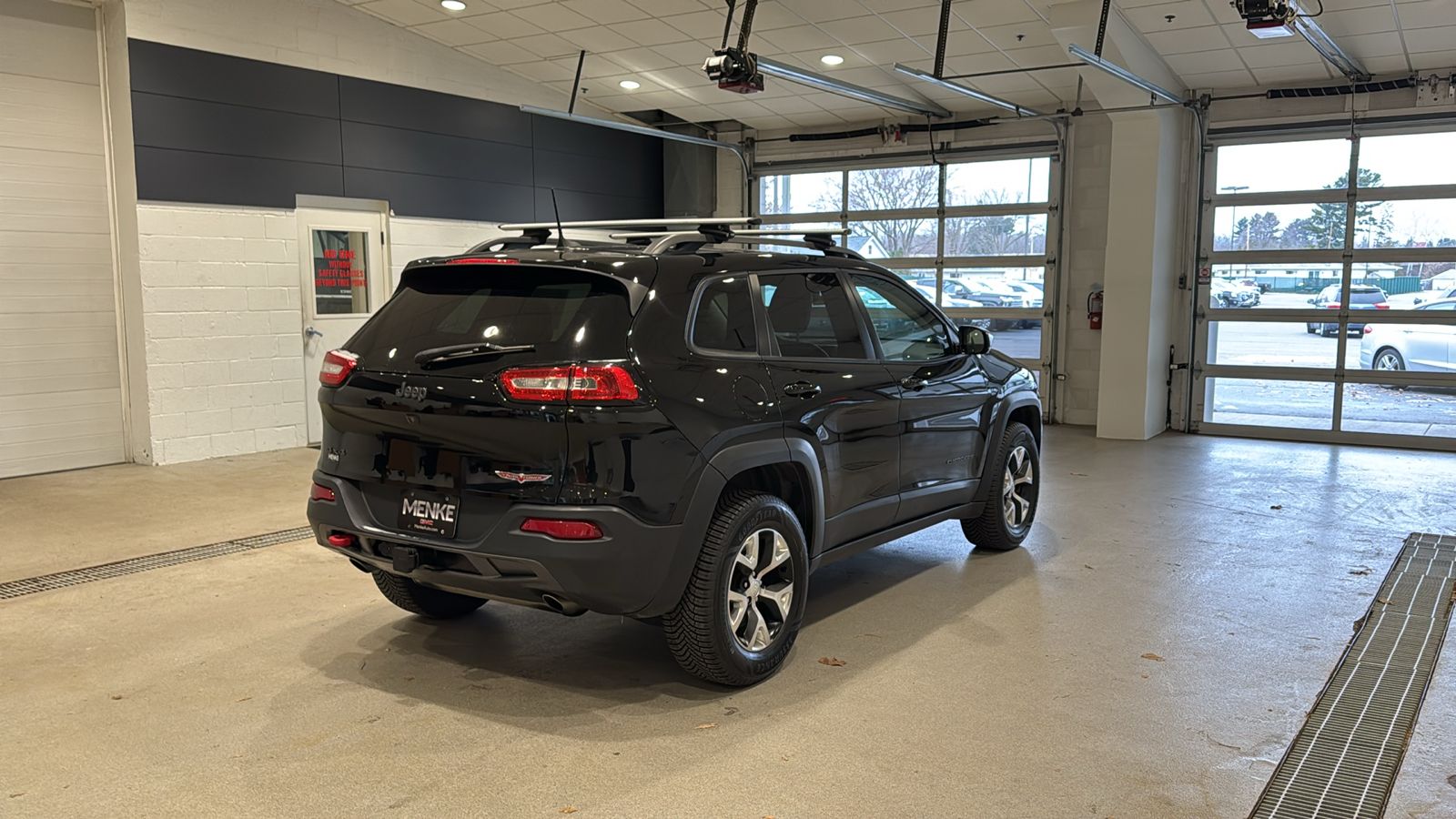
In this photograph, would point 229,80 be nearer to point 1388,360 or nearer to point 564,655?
point 564,655

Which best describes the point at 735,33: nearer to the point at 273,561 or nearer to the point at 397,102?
the point at 397,102

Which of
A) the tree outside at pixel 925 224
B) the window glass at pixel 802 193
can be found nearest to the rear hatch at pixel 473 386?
the tree outside at pixel 925 224

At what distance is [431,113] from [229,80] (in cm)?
189

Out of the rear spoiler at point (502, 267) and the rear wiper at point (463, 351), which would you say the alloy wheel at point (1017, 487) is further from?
the rear wiper at point (463, 351)

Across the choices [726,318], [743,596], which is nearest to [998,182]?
[726,318]

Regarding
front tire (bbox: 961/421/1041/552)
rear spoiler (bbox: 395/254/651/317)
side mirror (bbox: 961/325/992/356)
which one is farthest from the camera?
front tire (bbox: 961/421/1041/552)

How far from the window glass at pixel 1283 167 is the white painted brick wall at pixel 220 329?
Answer: 8307 mm

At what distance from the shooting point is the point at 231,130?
8117mm

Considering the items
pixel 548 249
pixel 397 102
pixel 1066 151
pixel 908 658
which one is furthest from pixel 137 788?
pixel 1066 151

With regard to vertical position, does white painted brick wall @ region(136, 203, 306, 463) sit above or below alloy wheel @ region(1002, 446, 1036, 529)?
above

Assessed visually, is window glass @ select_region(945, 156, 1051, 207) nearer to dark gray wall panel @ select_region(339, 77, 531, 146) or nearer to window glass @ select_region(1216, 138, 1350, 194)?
window glass @ select_region(1216, 138, 1350, 194)

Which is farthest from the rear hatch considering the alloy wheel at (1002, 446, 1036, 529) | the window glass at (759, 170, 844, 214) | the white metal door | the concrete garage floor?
the window glass at (759, 170, 844, 214)

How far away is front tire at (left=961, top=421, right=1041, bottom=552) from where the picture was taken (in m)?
5.02

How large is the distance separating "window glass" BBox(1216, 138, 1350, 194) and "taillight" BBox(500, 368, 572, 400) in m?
8.65
